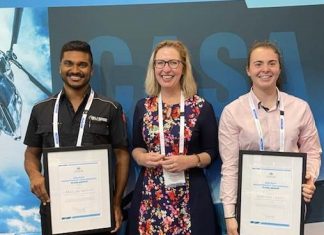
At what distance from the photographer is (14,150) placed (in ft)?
9.07

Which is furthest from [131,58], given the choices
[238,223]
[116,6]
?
[238,223]

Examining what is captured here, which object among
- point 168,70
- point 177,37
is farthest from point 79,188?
point 177,37

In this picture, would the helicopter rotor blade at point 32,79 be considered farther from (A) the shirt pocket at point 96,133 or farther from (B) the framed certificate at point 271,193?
(B) the framed certificate at point 271,193

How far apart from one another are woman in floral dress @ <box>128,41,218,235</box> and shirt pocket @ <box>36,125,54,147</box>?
52 cm

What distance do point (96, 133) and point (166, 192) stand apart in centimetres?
55

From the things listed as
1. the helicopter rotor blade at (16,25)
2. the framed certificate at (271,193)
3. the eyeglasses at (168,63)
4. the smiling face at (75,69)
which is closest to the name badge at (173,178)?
the framed certificate at (271,193)

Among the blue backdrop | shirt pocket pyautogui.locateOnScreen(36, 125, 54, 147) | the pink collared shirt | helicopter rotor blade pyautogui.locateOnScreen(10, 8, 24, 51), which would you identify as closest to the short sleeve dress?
the pink collared shirt

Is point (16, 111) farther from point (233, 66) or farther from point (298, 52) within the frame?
point (298, 52)

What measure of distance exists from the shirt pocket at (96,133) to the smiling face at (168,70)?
441mm

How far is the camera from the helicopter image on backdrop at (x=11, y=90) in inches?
107

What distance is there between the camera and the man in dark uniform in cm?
229

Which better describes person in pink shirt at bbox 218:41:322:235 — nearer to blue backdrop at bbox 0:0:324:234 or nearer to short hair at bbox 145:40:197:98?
short hair at bbox 145:40:197:98

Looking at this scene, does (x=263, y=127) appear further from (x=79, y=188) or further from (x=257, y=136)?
(x=79, y=188)

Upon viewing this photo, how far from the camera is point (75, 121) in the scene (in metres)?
2.30
